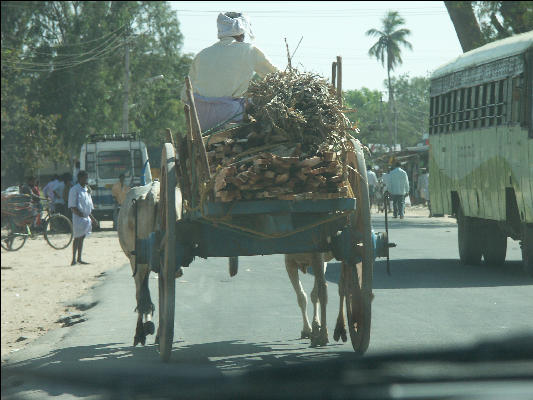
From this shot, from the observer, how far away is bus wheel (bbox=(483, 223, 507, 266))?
14797 mm

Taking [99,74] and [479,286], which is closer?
[479,286]

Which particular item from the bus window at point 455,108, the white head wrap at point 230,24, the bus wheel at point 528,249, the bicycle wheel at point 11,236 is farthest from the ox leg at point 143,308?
the bicycle wheel at point 11,236

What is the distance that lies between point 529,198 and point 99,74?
41.9m

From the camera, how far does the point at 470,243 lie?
1493 centimetres

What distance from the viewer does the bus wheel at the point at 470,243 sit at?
14.9m

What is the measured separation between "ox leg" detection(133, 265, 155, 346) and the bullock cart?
1.01 m

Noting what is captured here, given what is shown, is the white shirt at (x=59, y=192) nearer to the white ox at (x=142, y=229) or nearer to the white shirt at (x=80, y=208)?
the white shirt at (x=80, y=208)

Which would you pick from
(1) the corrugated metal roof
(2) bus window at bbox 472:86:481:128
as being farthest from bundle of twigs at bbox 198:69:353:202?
(2) bus window at bbox 472:86:481:128

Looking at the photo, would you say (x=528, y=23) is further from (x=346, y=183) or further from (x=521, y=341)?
(x=521, y=341)

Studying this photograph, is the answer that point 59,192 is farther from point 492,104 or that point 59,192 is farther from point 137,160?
point 492,104

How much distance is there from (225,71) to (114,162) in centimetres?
2274

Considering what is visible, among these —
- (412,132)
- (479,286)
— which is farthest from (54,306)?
(412,132)

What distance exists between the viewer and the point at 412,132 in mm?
101938

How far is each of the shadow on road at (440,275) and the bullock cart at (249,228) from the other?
18.0 feet
